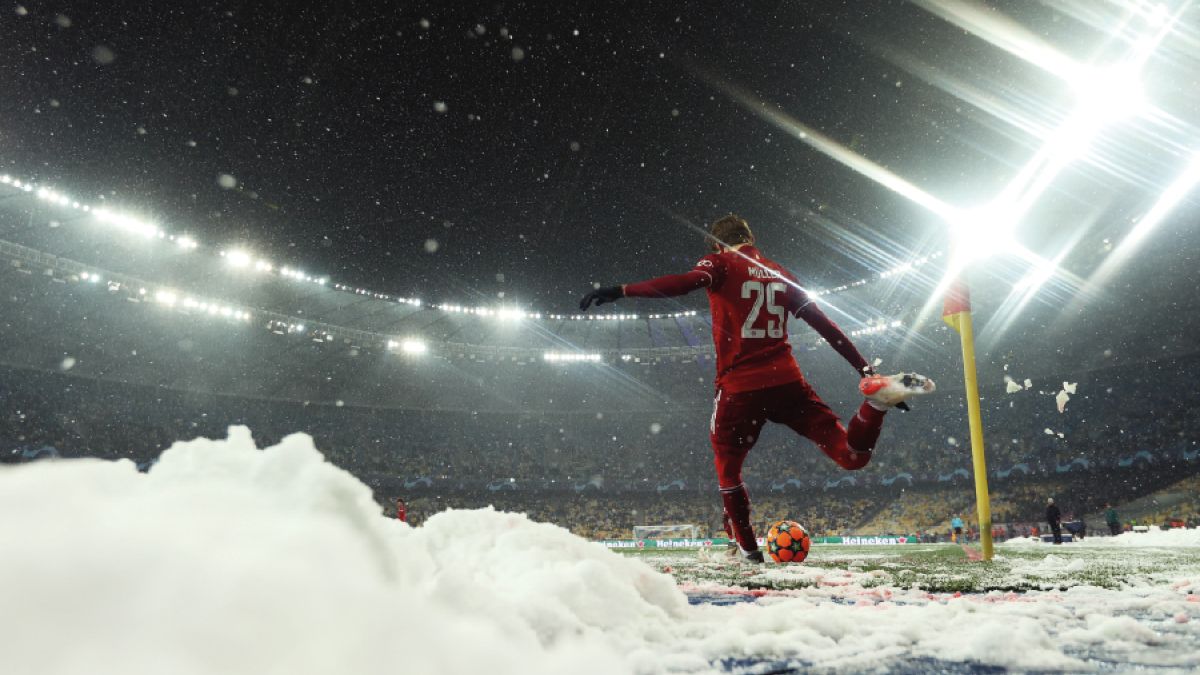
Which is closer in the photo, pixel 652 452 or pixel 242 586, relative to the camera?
pixel 242 586

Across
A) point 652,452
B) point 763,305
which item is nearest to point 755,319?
point 763,305

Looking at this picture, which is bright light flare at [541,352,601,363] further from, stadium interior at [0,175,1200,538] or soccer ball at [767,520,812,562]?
soccer ball at [767,520,812,562]

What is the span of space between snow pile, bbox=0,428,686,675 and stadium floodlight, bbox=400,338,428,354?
3208cm

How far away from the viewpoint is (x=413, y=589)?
1.35 metres

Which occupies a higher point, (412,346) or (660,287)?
(412,346)

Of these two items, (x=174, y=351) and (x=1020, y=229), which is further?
(x=174, y=351)

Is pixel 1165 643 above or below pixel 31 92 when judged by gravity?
below

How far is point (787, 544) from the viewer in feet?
19.7

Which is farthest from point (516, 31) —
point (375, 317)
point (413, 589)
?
point (375, 317)

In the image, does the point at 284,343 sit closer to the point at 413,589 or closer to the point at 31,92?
the point at 31,92

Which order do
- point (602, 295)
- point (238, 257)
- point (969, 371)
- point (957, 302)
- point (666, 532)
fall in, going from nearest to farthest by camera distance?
point (602, 295), point (957, 302), point (969, 371), point (238, 257), point (666, 532)

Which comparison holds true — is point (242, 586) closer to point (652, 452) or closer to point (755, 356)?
point (755, 356)

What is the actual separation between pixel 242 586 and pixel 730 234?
454 cm

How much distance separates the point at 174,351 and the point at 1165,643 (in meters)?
32.7
